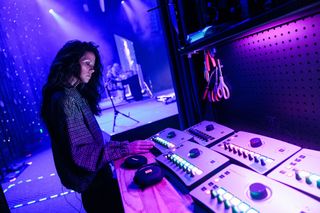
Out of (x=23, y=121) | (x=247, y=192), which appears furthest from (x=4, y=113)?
(x=247, y=192)

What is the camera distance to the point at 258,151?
2.85ft

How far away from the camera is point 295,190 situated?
62 cm

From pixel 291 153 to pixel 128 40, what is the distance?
33.5 feet

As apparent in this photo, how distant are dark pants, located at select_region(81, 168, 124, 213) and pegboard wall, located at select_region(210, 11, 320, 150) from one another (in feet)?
2.99

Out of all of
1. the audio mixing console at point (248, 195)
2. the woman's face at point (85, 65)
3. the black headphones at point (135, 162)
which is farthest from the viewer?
the woman's face at point (85, 65)

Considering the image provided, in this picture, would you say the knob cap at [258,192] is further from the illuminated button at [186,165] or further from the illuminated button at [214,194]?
the illuminated button at [186,165]

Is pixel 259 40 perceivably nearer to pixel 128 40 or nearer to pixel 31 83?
pixel 31 83

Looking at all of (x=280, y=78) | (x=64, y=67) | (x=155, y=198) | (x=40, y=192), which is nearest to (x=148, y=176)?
(x=155, y=198)

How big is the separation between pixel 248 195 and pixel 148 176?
15.4 inches

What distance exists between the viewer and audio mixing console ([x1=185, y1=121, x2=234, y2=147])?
1116 millimetres

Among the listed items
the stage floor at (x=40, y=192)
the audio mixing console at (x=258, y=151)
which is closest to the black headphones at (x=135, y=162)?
the audio mixing console at (x=258, y=151)

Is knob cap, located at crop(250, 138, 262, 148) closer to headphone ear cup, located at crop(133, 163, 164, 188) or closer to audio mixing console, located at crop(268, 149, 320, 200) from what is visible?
audio mixing console, located at crop(268, 149, 320, 200)

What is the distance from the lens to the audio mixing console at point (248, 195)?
575mm

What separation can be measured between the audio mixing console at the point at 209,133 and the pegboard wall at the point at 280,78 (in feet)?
0.75
